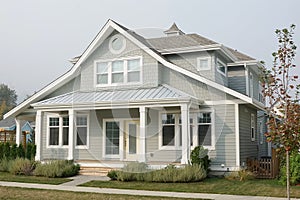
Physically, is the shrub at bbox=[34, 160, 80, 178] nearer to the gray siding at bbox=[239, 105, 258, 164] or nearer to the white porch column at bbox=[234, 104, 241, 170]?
the white porch column at bbox=[234, 104, 241, 170]

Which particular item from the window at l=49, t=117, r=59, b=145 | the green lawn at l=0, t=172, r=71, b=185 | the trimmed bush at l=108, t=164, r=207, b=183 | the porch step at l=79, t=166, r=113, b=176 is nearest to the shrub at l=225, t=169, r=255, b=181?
the trimmed bush at l=108, t=164, r=207, b=183

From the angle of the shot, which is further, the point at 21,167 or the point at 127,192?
the point at 21,167

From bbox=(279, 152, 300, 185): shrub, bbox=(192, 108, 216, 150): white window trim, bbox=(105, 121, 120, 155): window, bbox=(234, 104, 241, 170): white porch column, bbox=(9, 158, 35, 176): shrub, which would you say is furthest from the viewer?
bbox=(105, 121, 120, 155): window

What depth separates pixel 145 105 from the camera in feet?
51.4

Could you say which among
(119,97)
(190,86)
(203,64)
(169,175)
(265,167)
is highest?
(203,64)

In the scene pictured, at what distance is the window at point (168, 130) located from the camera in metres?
16.8

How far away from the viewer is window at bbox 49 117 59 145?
63.2 ft

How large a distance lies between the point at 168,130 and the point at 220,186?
14.7 feet

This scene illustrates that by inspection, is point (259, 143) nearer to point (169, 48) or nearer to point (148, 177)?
point (169, 48)

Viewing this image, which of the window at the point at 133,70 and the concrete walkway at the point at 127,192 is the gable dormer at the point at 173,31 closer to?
the window at the point at 133,70

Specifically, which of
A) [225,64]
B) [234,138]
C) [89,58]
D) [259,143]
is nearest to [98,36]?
[89,58]

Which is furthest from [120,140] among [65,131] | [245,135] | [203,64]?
[245,135]

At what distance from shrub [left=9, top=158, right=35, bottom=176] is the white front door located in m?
4.47

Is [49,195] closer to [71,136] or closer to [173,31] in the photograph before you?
[71,136]
